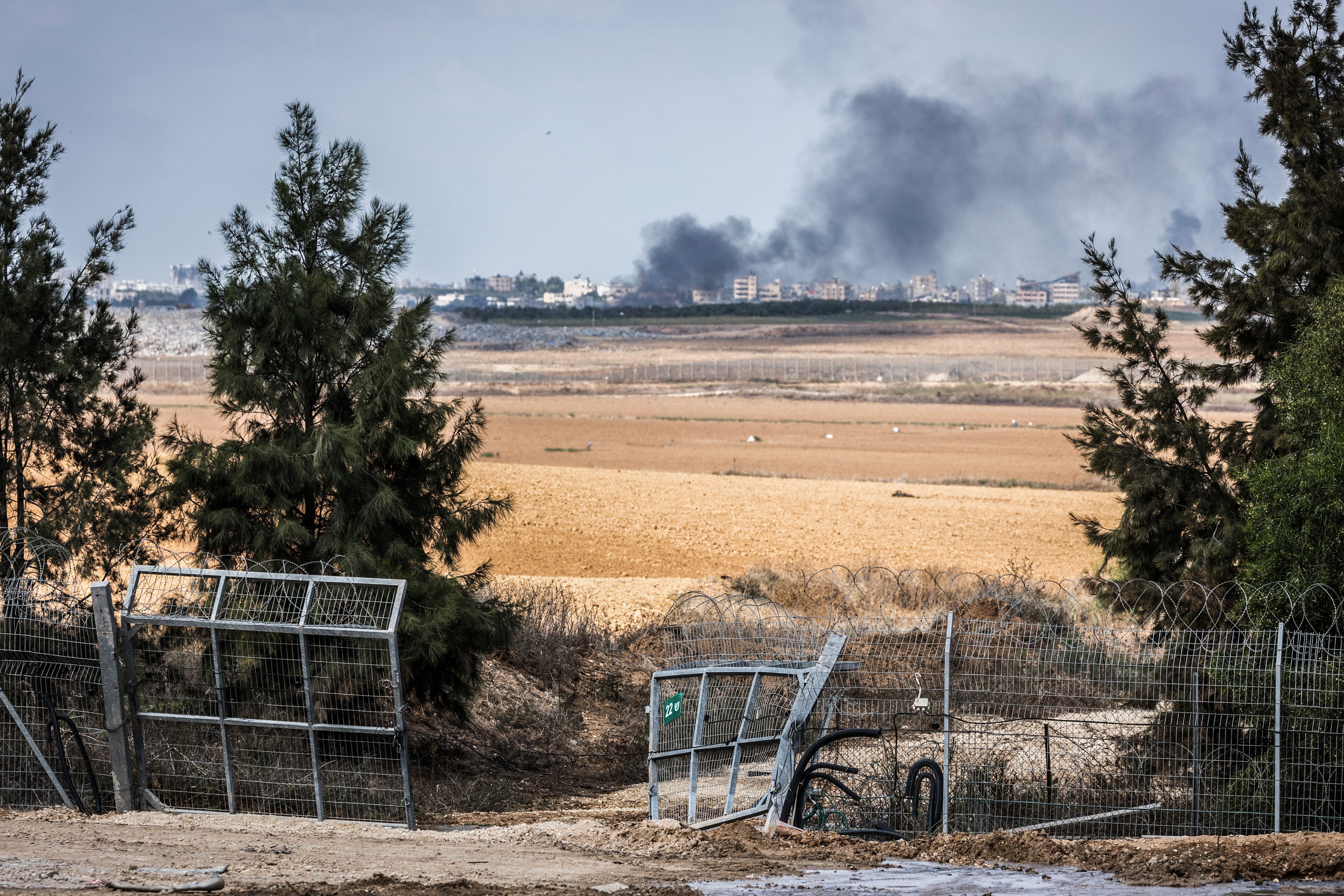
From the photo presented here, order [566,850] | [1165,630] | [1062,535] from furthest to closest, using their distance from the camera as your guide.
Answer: [1062,535] → [1165,630] → [566,850]

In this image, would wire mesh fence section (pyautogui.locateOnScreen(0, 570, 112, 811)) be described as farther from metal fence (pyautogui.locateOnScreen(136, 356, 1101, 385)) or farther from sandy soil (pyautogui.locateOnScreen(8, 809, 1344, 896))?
metal fence (pyautogui.locateOnScreen(136, 356, 1101, 385))

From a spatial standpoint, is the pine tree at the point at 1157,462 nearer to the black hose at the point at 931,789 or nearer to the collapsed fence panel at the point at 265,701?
the black hose at the point at 931,789

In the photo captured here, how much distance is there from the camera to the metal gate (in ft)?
32.4

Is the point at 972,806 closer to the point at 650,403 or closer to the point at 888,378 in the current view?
the point at 650,403

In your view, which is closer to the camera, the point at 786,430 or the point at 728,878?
the point at 728,878

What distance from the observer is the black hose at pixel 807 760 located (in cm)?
968

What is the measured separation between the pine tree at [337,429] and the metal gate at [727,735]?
9.58 ft

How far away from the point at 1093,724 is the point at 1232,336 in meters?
6.35

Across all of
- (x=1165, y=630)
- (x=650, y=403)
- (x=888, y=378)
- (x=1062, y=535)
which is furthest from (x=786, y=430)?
(x=1165, y=630)

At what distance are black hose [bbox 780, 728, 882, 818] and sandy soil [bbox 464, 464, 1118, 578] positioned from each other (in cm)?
1582

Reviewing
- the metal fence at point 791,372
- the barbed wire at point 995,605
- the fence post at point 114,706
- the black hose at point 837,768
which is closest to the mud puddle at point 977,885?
the black hose at point 837,768

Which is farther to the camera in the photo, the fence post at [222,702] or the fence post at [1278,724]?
the fence post at [222,702]

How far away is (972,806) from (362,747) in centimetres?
685

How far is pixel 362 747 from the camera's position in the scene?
44.0 feet
